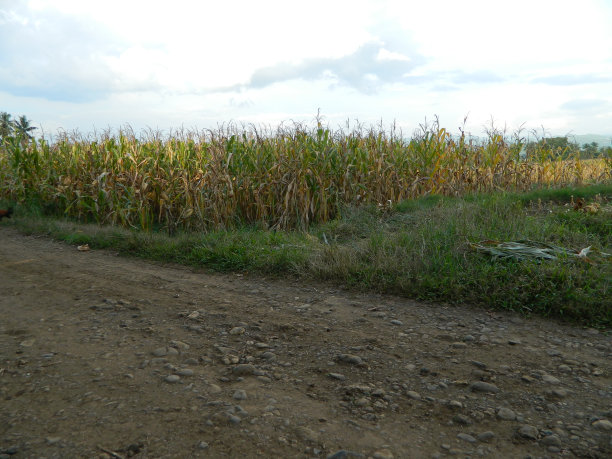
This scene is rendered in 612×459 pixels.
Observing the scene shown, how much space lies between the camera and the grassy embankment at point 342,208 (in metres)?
4.64

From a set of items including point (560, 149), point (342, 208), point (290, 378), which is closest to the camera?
point (290, 378)

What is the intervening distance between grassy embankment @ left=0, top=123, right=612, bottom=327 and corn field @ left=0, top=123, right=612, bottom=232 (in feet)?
0.11

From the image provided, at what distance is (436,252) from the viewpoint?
16.7ft

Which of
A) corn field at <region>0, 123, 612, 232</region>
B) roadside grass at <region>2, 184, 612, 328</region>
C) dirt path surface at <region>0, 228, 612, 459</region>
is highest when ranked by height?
corn field at <region>0, 123, 612, 232</region>

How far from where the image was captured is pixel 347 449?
7.63 ft

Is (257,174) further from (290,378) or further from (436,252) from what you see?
(290,378)

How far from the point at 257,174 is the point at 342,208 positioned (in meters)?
1.73

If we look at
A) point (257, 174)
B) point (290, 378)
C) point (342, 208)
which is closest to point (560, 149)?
point (342, 208)

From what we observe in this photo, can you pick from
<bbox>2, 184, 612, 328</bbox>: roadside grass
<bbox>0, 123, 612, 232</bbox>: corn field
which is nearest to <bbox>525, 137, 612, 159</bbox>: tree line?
<bbox>0, 123, 612, 232</bbox>: corn field

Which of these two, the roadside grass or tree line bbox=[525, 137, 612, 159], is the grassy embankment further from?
tree line bbox=[525, 137, 612, 159]

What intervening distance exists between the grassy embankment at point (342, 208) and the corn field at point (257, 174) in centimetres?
3

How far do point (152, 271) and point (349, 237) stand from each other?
283 cm

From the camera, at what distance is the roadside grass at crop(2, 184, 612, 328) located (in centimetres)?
430

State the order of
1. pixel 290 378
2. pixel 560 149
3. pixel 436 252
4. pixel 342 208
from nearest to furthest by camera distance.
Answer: pixel 290 378, pixel 436 252, pixel 342 208, pixel 560 149
